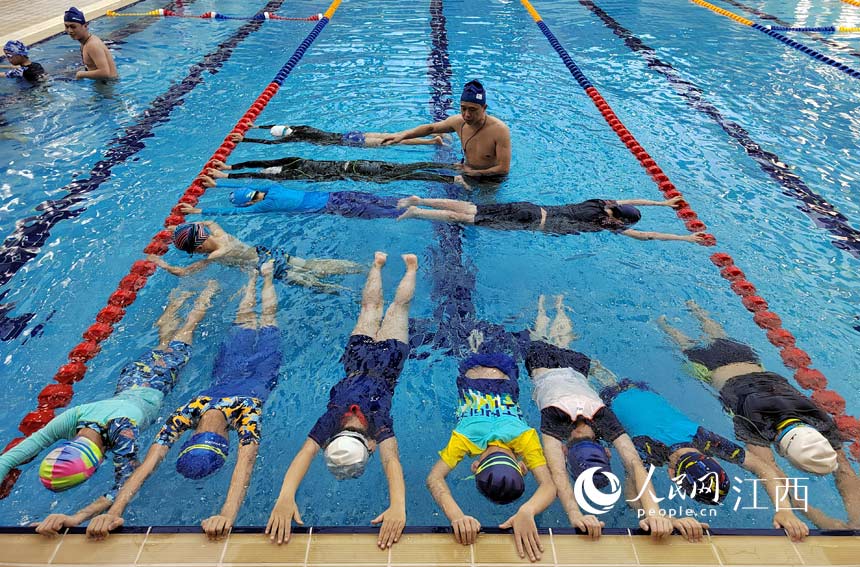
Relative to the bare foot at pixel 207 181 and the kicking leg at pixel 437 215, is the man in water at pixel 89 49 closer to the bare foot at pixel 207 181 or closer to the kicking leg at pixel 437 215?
the bare foot at pixel 207 181

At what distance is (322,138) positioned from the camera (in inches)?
219

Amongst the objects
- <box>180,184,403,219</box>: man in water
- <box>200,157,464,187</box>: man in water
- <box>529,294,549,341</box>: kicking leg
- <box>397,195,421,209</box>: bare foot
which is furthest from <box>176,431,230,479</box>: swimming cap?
<box>200,157,464,187</box>: man in water

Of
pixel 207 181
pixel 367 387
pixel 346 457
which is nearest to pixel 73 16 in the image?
pixel 207 181

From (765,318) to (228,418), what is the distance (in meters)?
3.35

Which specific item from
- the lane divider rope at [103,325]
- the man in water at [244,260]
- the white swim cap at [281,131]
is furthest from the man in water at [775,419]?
the white swim cap at [281,131]

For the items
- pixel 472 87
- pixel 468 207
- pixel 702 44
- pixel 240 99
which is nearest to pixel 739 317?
pixel 468 207

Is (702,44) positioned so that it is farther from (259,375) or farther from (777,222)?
(259,375)

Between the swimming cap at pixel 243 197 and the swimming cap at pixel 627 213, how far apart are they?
291 cm

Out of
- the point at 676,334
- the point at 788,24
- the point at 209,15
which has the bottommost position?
the point at 676,334

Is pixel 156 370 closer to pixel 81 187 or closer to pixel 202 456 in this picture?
pixel 202 456

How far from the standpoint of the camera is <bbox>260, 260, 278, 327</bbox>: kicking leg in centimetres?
353

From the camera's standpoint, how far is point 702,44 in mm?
8758

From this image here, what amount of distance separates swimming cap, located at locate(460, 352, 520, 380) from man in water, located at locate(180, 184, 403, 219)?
1631 millimetres

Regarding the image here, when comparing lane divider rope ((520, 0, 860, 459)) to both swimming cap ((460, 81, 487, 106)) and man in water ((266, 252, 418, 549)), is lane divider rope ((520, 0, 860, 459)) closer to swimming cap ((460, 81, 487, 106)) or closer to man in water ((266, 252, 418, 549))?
swimming cap ((460, 81, 487, 106))
